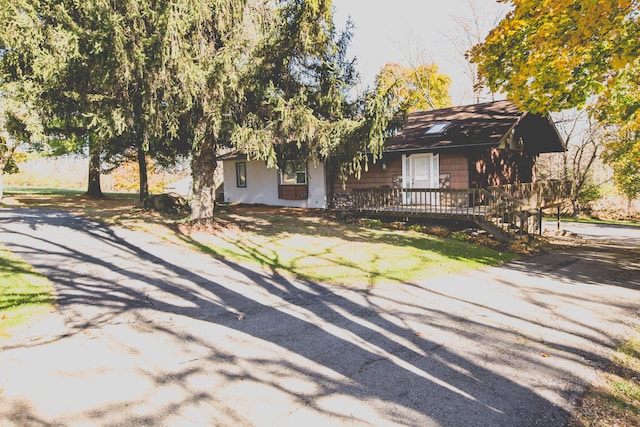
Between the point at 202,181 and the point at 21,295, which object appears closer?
the point at 21,295

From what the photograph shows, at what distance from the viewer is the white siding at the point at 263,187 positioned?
20.2 meters

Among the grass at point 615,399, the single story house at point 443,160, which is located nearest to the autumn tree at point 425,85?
the single story house at point 443,160

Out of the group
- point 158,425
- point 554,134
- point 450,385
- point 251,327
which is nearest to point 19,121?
point 251,327

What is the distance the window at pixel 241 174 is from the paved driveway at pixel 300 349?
1560cm

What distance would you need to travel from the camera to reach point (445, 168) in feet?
52.5

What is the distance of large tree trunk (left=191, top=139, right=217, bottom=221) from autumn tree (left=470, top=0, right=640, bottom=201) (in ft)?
29.2

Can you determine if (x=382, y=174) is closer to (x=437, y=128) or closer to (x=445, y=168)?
(x=445, y=168)

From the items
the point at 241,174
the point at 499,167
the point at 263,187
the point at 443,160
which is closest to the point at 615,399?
the point at 443,160

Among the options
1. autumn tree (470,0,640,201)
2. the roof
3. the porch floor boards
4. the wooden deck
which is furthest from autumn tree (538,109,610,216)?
autumn tree (470,0,640,201)

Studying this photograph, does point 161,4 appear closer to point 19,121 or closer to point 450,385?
point 19,121

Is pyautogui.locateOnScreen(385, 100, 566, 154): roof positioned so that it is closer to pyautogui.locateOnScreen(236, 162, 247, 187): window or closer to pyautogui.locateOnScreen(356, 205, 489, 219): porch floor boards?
pyautogui.locateOnScreen(356, 205, 489, 219): porch floor boards

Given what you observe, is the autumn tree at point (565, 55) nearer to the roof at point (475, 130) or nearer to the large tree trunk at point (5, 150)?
the roof at point (475, 130)

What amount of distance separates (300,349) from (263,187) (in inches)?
734

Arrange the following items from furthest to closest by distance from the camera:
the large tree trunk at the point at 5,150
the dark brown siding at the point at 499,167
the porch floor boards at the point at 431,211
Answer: the large tree trunk at the point at 5,150
the dark brown siding at the point at 499,167
the porch floor boards at the point at 431,211
